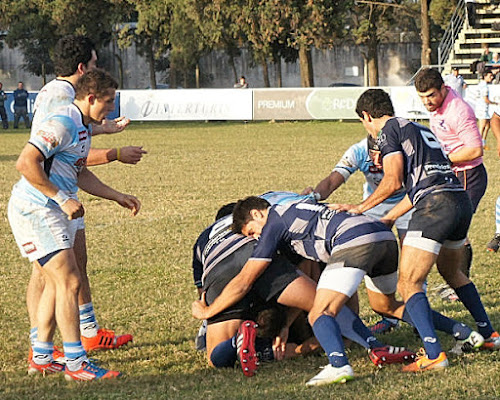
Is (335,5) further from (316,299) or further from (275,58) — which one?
(316,299)

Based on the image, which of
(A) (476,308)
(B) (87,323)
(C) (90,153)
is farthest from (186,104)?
(A) (476,308)

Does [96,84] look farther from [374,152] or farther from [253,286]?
[374,152]

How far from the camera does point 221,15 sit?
4412cm

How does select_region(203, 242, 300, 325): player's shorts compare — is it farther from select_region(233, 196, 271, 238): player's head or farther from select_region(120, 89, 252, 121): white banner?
select_region(120, 89, 252, 121): white banner

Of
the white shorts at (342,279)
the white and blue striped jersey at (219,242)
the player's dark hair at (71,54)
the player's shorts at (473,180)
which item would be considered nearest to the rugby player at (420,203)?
the white shorts at (342,279)

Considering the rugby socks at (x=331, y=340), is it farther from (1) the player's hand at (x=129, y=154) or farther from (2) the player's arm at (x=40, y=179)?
(1) the player's hand at (x=129, y=154)

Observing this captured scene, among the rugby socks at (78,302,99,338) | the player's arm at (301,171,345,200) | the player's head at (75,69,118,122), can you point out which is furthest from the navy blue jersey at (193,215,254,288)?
the player's head at (75,69,118,122)

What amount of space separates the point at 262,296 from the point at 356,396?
1.06 metres

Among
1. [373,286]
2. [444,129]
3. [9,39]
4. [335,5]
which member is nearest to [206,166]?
[444,129]

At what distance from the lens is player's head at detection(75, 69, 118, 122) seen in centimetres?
577

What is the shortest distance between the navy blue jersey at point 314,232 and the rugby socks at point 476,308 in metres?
0.89

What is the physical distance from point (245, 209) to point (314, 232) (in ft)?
1.65

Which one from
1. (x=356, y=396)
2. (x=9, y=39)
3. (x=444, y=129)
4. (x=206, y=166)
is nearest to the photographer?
(x=356, y=396)

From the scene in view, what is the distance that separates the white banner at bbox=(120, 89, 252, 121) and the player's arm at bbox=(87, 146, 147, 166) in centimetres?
2665
